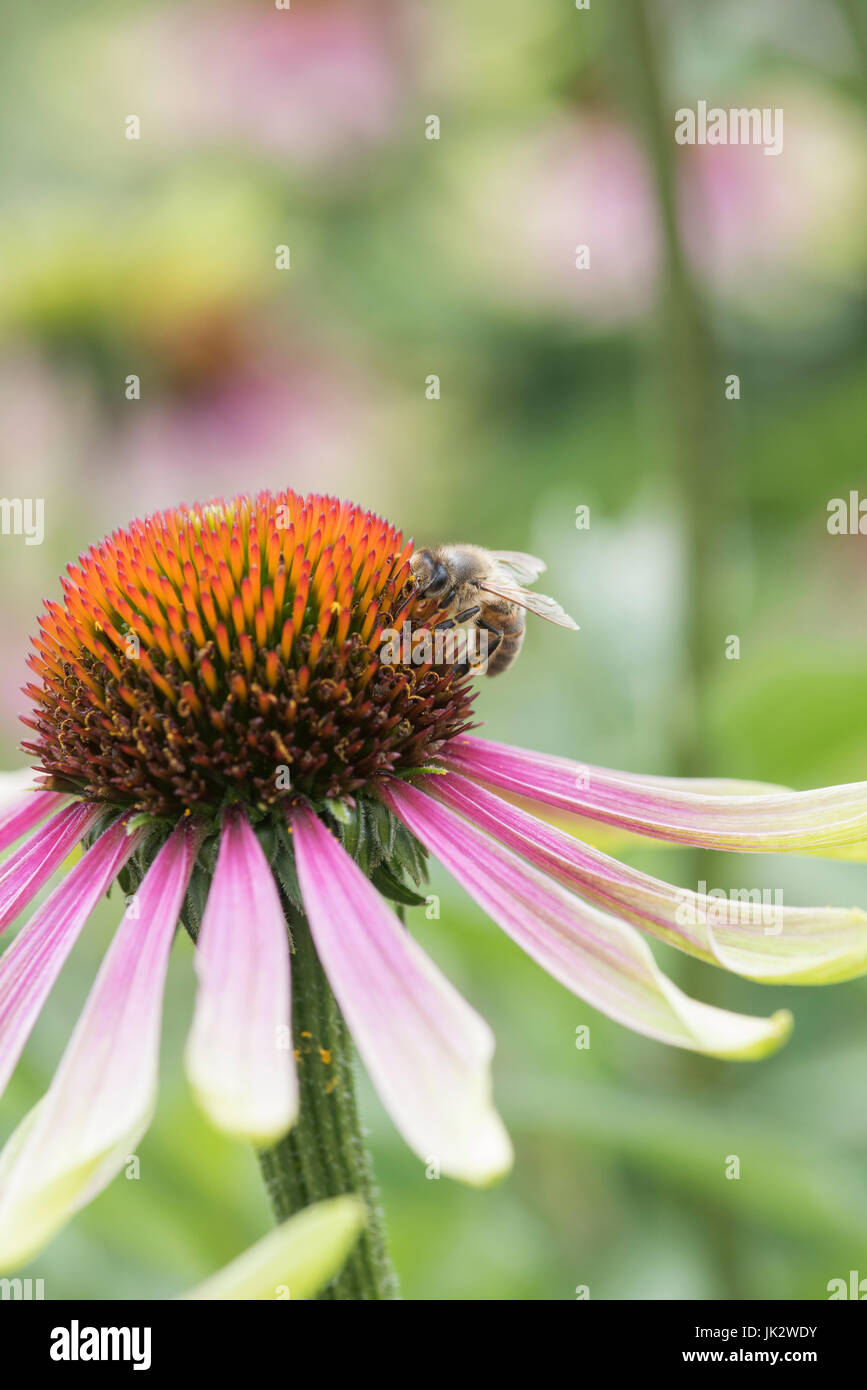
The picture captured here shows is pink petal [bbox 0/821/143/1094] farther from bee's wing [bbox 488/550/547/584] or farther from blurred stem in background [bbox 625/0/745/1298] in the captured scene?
blurred stem in background [bbox 625/0/745/1298]

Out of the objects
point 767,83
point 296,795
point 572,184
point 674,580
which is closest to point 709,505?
point 674,580

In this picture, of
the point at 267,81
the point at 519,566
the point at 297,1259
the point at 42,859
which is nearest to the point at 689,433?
the point at 519,566

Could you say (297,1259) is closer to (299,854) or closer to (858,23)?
(299,854)

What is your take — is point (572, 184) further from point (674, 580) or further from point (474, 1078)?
point (474, 1078)

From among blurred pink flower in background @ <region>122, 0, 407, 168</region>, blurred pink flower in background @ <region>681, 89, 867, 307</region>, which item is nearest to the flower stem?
blurred pink flower in background @ <region>681, 89, 867, 307</region>

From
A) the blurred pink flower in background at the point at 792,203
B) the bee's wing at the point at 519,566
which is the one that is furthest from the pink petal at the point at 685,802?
the blurred pink flower in background at the point at 792,203

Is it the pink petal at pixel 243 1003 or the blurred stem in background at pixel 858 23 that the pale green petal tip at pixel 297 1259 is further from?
the blurred stem in background at pixel 858 23

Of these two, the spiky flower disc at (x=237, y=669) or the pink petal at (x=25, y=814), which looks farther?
the pink petal at (x=25, y=814)
